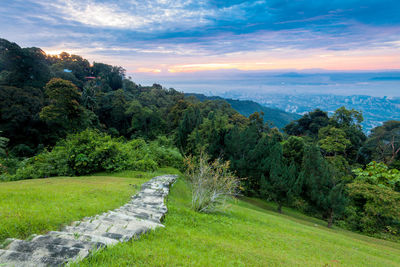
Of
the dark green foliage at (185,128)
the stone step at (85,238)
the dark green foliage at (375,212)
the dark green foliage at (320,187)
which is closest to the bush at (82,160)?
the stone step at (85,238)

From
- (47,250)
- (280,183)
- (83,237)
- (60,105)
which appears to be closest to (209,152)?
(280,183)

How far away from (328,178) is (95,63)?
7138 centimetres

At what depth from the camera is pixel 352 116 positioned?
34.9 metres

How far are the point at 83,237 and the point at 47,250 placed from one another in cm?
70

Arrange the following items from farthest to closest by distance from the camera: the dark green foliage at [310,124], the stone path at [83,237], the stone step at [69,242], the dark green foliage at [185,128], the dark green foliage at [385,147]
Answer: the dark green foliage at [310,124]
the dark green foliage at [185,128]
the dark green foliage at [385,147]
the stone step at [69,242]
the stone path at [83,237]

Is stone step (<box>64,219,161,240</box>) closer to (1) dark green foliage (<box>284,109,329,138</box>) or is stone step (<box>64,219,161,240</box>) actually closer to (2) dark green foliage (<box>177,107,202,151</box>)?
(2) dark green foliage (<box>177,107,202,151</box>)

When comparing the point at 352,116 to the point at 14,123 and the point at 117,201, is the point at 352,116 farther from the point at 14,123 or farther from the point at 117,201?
the point at 14,123

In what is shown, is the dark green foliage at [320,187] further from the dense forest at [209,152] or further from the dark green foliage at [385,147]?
the dark green foliage at [385,147]

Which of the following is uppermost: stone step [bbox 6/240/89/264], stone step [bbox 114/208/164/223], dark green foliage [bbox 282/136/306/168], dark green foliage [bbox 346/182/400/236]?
stone step [bbox 6/240/89/264]

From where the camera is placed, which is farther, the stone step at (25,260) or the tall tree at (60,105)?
the tall tree at (60,105)

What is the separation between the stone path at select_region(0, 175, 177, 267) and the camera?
2711 mm

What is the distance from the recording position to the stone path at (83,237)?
271 cm

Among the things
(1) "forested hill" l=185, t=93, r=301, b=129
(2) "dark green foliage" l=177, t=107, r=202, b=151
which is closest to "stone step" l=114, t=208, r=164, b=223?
(2) "dark green foliage" l=177, t=107, r=202, b=151

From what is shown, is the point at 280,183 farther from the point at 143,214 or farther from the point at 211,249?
the point at 143,214
